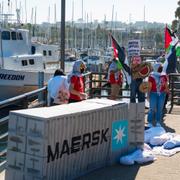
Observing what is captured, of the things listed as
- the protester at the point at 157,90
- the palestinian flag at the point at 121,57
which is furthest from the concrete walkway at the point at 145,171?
the palestinian flag at the point at 121,57

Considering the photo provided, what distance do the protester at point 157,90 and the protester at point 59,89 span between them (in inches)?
109

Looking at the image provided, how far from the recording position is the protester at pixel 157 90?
11.1 m

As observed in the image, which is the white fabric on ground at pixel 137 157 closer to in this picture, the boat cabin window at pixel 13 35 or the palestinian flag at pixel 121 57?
the palestinian flag at pixel 121 57

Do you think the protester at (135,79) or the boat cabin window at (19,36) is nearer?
the protester at (135,79)

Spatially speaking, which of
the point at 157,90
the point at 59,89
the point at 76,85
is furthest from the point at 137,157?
Answer: the point at 157,90

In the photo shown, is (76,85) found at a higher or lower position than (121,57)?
lower

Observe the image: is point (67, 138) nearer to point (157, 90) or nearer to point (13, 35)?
point (157, 90)

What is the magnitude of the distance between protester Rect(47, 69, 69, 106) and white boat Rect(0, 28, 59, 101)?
50.9ft

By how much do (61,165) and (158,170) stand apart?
1767 mm

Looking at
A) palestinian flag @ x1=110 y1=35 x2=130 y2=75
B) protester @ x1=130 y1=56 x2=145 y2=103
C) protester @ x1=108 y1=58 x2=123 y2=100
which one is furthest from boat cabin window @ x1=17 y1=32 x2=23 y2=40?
protester @ x1=130 y1=56 x2=145 y2=103

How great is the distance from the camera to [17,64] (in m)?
27.4

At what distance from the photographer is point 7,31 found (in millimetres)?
28062

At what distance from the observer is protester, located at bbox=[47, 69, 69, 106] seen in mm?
8914

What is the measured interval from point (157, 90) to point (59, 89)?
313 centimetres
